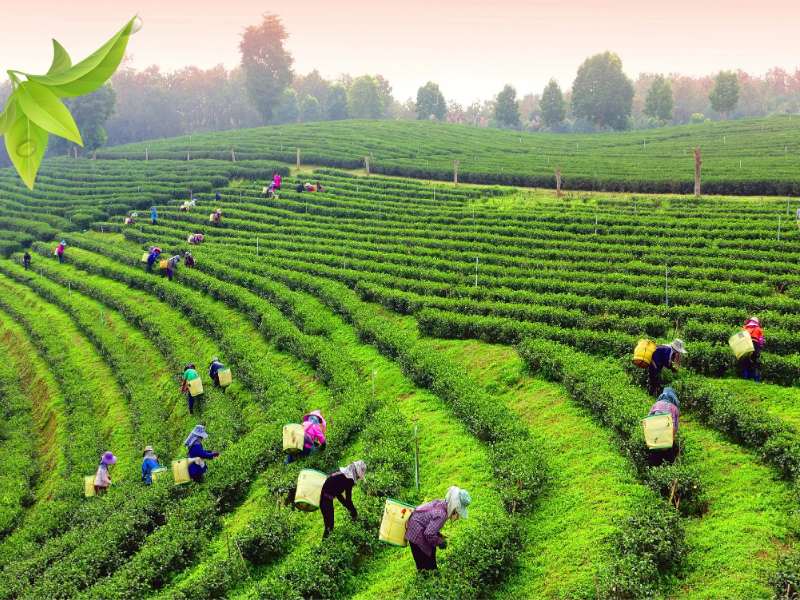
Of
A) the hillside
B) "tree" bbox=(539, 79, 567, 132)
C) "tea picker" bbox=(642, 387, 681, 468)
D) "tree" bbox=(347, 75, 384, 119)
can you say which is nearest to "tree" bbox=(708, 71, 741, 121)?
the hillside

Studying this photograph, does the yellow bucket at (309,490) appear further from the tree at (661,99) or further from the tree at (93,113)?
the tree at (661,99)

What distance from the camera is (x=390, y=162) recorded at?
4662 cm

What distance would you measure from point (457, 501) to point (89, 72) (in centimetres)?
670

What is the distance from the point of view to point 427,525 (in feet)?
23.4

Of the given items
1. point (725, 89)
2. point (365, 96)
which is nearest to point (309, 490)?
point (725, 89)

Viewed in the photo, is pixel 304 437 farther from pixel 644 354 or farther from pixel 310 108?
pixel 310 108

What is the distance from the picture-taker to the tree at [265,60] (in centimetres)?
7994

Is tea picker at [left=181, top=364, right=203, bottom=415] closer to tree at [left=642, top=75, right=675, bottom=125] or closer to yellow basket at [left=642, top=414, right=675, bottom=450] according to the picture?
yellow basket at [left=642, top=414, right=675, bottom=450]

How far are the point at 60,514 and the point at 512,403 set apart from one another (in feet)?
33.4

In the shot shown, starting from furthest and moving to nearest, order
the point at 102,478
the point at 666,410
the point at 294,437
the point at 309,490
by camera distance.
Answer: the point at 102,478
the point at 294,437
the point at 666,410
the point at 309,490

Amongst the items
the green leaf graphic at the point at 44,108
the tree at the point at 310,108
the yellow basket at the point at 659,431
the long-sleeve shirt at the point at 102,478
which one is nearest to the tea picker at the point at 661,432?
the yellow basket at the point at 659,431

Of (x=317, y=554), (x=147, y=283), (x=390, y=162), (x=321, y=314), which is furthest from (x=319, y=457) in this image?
(x=390, y=162)

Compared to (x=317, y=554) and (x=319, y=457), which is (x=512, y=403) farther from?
(x=317, y=554)

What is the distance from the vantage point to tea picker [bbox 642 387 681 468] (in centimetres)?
914
